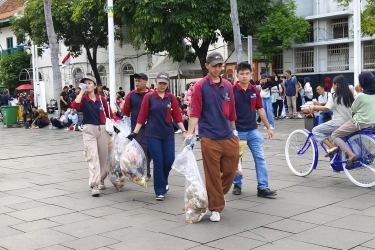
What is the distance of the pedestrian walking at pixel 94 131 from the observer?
314 inches

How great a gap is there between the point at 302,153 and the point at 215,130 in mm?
2972

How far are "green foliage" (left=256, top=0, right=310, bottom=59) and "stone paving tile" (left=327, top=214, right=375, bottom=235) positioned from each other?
17.3 meters

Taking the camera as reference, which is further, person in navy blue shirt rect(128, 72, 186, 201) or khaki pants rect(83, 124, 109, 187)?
khaki pants rect(83, 124, 109, 187)

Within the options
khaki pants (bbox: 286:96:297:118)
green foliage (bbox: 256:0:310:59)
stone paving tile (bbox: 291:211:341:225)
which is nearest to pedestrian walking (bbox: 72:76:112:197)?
stone paving tile (bbox: 291:211:341:225)

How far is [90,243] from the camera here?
5480mm

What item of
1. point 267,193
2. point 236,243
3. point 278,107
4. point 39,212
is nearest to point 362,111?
point 267,193

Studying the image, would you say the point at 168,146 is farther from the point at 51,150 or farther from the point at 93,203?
the point at 51,150

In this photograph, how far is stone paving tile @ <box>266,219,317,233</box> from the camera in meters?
5.72

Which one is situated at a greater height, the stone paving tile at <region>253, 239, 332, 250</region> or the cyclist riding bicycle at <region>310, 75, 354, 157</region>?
the cyclist riding bicycle at <region>310, 75, 354, 157</region>

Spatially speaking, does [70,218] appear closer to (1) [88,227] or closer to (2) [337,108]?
(1) [88,227]

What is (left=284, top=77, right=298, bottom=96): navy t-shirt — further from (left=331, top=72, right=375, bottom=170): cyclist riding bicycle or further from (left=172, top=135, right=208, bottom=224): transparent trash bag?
(left=172, top=135, right=208, bottom=224): transparent trash bag

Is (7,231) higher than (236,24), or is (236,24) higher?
(236,24)

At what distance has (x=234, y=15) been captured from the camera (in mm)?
17375

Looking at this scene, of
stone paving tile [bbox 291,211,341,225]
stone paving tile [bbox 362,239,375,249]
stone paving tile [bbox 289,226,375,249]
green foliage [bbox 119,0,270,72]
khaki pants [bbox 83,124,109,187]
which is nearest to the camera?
stone paving tile [bbox 362,239,375,249]
